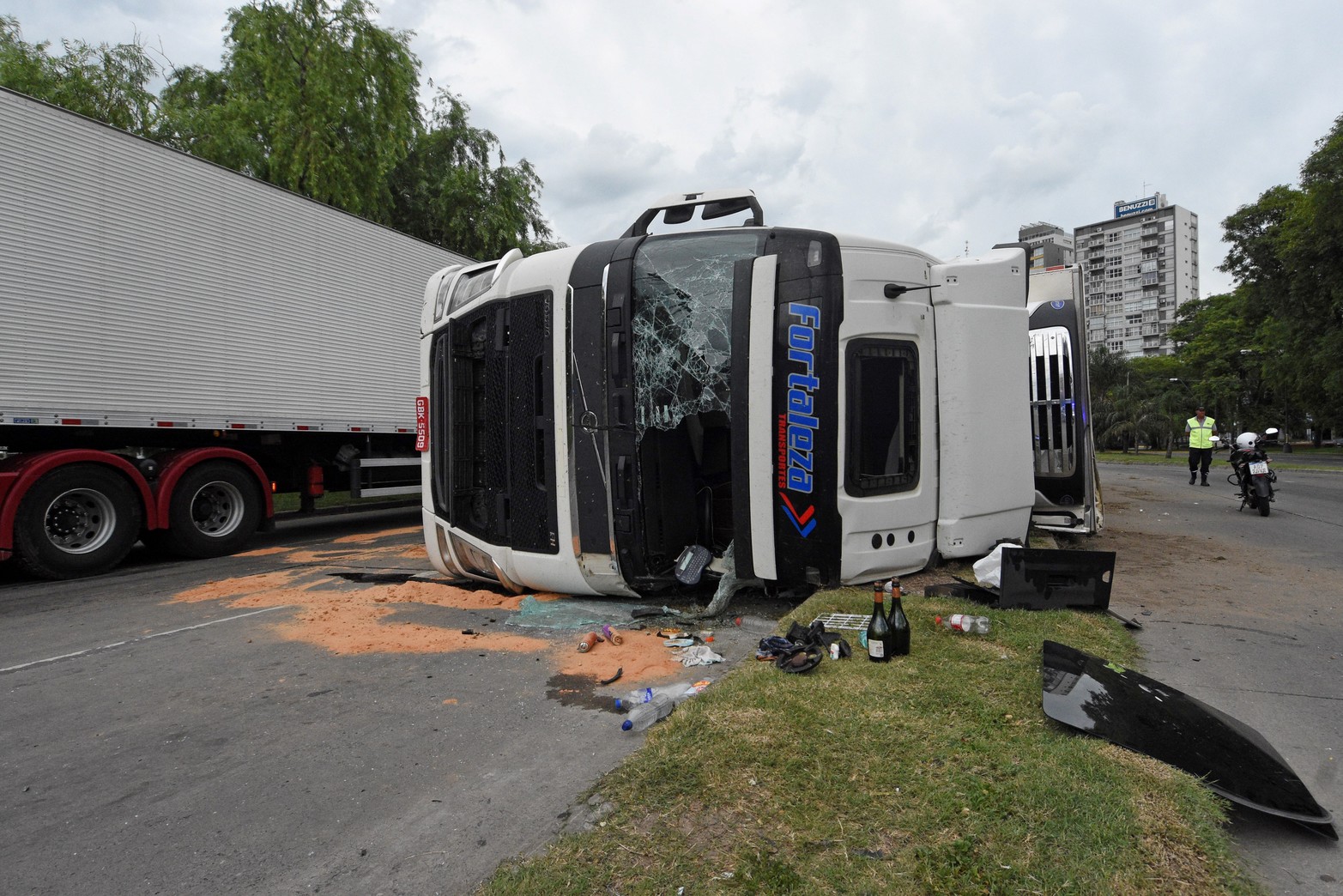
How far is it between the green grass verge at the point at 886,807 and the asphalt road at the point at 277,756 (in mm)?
312

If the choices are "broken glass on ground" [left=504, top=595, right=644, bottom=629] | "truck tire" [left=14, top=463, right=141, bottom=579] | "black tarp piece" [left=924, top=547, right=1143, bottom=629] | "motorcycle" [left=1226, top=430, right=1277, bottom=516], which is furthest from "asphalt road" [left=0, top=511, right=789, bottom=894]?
"motorcycle" [left=1226, top=430, right=1277, bottom=516]

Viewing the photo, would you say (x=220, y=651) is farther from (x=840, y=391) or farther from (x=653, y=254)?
(x=840, y=391)

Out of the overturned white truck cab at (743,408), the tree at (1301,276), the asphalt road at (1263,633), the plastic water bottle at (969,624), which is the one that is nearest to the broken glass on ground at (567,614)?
the overturned white truck cab at (743,408)

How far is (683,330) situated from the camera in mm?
5355

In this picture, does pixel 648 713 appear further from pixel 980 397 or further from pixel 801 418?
pixel 980 397

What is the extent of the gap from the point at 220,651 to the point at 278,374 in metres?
5.27

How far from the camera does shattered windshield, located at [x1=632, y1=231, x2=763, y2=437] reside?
208 inches

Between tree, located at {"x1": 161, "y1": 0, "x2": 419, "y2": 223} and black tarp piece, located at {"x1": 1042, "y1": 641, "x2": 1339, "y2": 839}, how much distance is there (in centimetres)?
1616

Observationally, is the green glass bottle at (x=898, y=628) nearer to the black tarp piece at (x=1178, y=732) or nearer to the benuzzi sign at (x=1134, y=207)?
the black tarp piece at (x=1178, y=732)

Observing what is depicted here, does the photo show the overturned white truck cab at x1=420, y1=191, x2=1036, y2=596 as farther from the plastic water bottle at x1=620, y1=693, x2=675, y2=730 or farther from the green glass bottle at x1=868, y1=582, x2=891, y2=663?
the plastic water bottle at x1=620, y1=693, x2=675, y2=730

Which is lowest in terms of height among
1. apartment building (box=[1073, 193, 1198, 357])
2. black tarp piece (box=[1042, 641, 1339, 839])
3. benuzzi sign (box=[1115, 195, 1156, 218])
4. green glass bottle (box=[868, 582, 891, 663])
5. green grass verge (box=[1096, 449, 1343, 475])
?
green grass verge (box=[1096, 449, 1343, 475])

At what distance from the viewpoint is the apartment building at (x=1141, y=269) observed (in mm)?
99438

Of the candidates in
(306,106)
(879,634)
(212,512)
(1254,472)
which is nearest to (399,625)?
(879,634)

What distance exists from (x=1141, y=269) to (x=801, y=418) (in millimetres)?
119761
